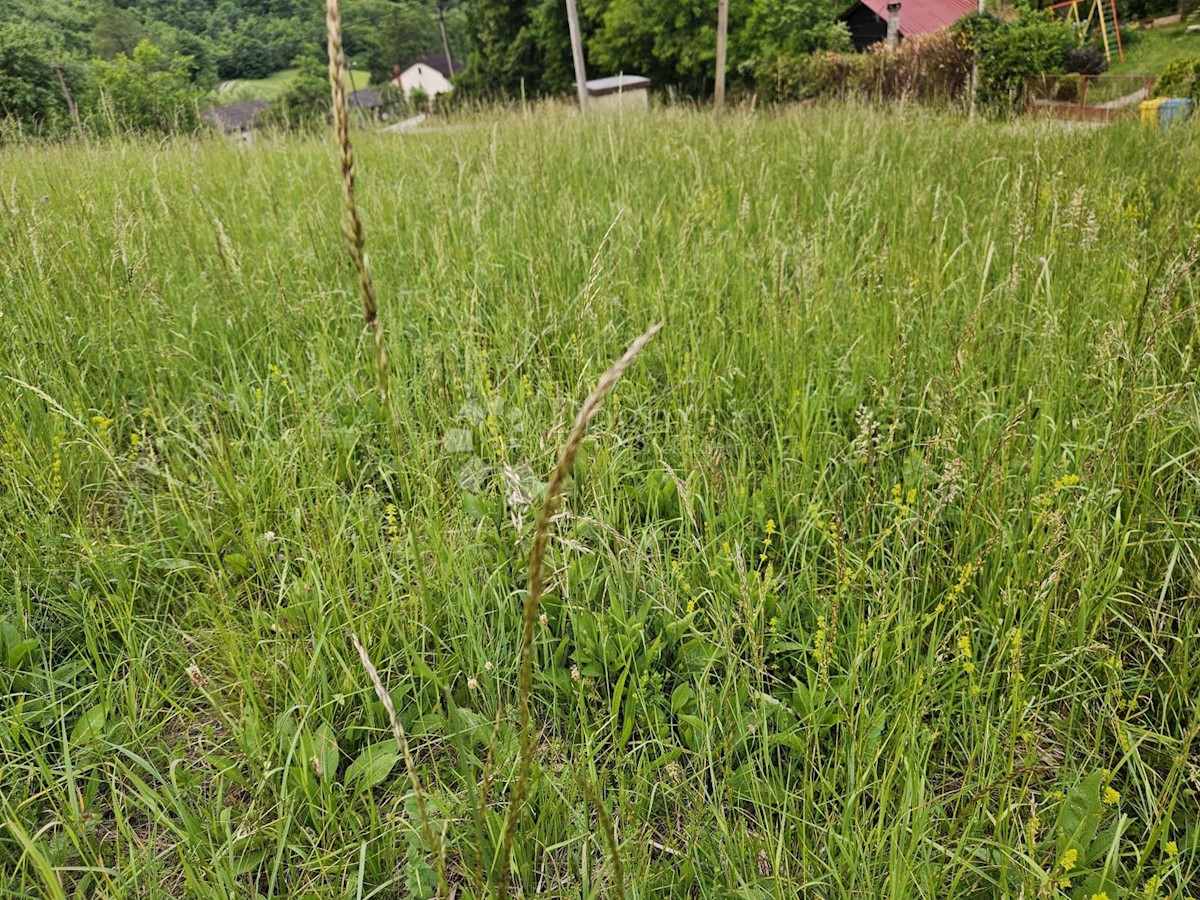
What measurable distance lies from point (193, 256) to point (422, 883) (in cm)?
271

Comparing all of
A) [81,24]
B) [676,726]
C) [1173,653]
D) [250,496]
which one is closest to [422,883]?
[676,726]

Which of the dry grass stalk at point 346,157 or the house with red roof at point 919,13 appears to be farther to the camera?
the house with red roof at point 919,13

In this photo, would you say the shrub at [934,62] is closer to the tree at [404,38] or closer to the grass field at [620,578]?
the grass field at [620,578]

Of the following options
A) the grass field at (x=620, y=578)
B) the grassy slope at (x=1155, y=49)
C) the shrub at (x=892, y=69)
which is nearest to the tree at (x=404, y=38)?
the grassy slope at (x=1155, y=49)

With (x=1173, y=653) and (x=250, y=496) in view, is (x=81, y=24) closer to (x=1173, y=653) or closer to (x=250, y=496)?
(x=250, y=496)

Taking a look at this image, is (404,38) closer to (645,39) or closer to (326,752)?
(645,39)

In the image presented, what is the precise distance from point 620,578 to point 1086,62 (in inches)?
1142

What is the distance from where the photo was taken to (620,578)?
1387 mm

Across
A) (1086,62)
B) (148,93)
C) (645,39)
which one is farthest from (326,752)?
(645,39)

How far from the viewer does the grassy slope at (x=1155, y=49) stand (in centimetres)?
2227

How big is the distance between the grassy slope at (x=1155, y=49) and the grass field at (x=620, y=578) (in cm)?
2776

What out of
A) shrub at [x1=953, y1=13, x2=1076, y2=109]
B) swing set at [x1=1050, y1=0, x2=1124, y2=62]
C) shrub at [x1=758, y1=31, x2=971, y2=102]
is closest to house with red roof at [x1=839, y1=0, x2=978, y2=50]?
swing set at [x1=1050, y1=0, x2=1124, y2=62]

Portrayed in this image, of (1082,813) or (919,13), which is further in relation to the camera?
(919,13)

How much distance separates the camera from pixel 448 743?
48.8 inches
